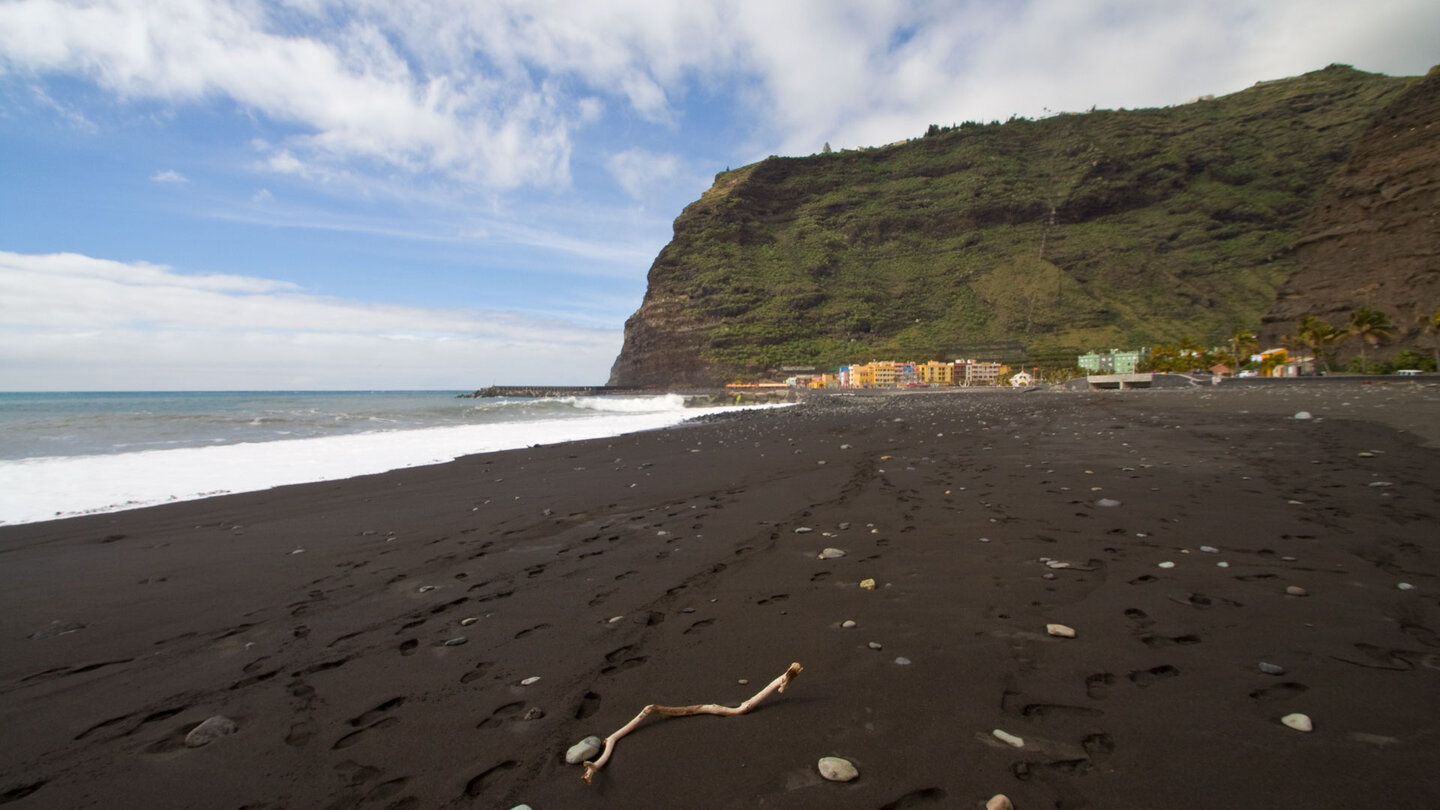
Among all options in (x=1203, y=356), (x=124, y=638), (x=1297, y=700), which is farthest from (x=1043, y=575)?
(x=1203, y=356)

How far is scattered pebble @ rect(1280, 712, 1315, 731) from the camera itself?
2.01m

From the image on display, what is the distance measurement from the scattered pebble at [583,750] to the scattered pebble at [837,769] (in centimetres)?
81

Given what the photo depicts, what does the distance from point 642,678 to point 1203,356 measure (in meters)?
89.4

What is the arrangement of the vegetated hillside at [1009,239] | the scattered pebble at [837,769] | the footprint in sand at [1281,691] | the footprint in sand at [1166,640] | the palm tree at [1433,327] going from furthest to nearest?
the vegetated hillside at [1009,239] < the palm tree at [1433,327] < the footprint in sand at [1166,640] < the footprint in sand at [1281,691] < the scattered pebble at [837,769]

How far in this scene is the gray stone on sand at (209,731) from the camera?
92.6 inches

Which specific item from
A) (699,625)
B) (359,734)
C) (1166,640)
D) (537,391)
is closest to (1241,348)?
(1166,640)

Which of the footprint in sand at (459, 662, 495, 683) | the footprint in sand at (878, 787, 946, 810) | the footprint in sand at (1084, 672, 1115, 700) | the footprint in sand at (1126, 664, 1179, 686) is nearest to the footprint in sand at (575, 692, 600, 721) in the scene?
the footprint in sand at (459, 662, 495, 683)

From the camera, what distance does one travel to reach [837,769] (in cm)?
192

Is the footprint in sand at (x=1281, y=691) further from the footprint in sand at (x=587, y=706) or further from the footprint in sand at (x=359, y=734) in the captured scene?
the footprint in sand at (x=359, y=734)

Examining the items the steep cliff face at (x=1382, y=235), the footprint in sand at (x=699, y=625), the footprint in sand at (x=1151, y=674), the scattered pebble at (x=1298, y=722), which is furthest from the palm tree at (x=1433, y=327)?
the footprint in sand at (x=699, y=625)

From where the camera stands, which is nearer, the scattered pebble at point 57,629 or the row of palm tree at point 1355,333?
the scattered pebble at point 57,629

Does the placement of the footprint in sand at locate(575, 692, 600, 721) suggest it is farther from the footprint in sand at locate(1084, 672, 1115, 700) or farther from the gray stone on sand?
the footprint in sand at locate(1084, 672, 1115, 700)

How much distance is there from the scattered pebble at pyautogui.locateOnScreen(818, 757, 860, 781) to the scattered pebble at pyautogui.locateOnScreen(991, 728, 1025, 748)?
56 centimetres

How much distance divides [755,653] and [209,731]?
7.72ft
